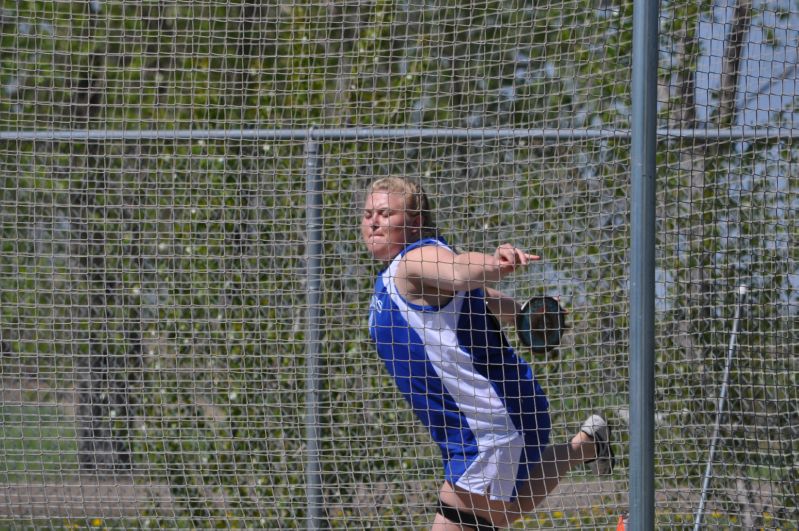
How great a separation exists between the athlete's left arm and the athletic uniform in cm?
5

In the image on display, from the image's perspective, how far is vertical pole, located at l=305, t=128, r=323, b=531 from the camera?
3.85 m

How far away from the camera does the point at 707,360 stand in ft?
12.7

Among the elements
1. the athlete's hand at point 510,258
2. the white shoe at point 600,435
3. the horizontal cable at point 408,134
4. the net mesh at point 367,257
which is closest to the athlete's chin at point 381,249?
the net mesh at point 367,257

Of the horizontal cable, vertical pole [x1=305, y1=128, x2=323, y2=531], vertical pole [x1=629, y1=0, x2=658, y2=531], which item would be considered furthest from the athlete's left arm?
vertical pole [x1=629, y1=0, x2=658, y2=531]

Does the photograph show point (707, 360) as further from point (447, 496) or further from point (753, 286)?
point (447, 496)

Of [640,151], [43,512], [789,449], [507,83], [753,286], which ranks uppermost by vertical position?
[507,83]

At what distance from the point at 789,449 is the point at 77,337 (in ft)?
10.4

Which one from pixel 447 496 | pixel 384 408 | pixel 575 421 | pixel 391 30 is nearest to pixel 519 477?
pixel 447 496

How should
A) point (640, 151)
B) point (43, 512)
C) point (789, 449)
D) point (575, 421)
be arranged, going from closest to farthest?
1. point (640, 151)
2. point (789, 449)
3. point (575, 421)
4. point (43, 512)

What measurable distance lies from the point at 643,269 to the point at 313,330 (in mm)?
1705

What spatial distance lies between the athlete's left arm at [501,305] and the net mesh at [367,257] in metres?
0.32

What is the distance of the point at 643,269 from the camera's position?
2508mm

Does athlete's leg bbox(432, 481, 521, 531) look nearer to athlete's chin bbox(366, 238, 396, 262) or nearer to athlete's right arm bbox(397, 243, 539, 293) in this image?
athlete's right arm bbox(397, 243, 539, 293)

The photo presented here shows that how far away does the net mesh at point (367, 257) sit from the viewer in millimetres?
3742
